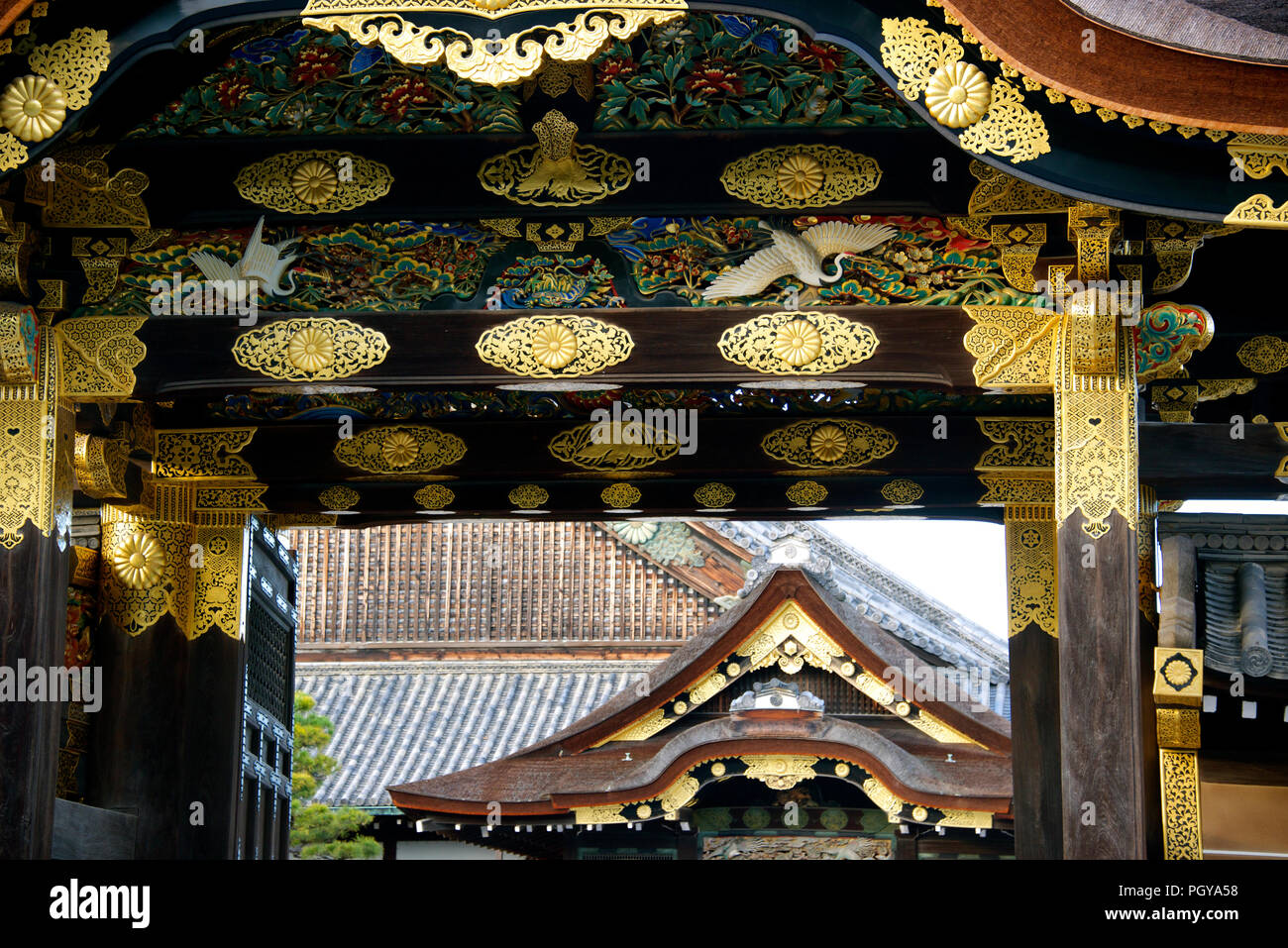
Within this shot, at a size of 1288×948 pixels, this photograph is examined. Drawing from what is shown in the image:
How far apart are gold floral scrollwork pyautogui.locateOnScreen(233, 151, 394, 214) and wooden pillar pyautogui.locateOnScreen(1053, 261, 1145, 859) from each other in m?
3.10

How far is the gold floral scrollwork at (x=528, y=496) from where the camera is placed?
10.7 metres

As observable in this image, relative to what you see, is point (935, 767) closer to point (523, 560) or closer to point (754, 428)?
point (754, 428)

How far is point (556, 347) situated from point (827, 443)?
284 centimetres

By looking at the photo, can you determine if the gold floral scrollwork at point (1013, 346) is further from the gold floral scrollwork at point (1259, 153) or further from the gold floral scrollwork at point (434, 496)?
the gold floral scrollwork at point (434, 496)

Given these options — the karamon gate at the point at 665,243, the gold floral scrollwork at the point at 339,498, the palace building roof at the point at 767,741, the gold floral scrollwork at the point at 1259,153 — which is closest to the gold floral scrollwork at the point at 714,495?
the karamon gate at the point at 665,243

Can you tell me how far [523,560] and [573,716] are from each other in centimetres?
448

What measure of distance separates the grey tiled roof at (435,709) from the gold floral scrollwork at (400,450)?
11.5m

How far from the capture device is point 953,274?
774cm

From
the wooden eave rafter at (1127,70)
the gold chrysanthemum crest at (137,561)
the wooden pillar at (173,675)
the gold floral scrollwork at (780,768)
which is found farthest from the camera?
the gold floral scrollwork at (780,768)

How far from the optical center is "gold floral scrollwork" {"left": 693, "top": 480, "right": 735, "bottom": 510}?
10609mm

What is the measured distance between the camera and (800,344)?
746 centimetres

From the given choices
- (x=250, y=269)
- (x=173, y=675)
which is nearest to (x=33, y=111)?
(x=250, y=269)

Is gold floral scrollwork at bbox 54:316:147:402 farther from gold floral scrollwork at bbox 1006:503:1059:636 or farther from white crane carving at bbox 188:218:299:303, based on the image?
gold floral scrollwork at bbox 1006:503:1059:636
